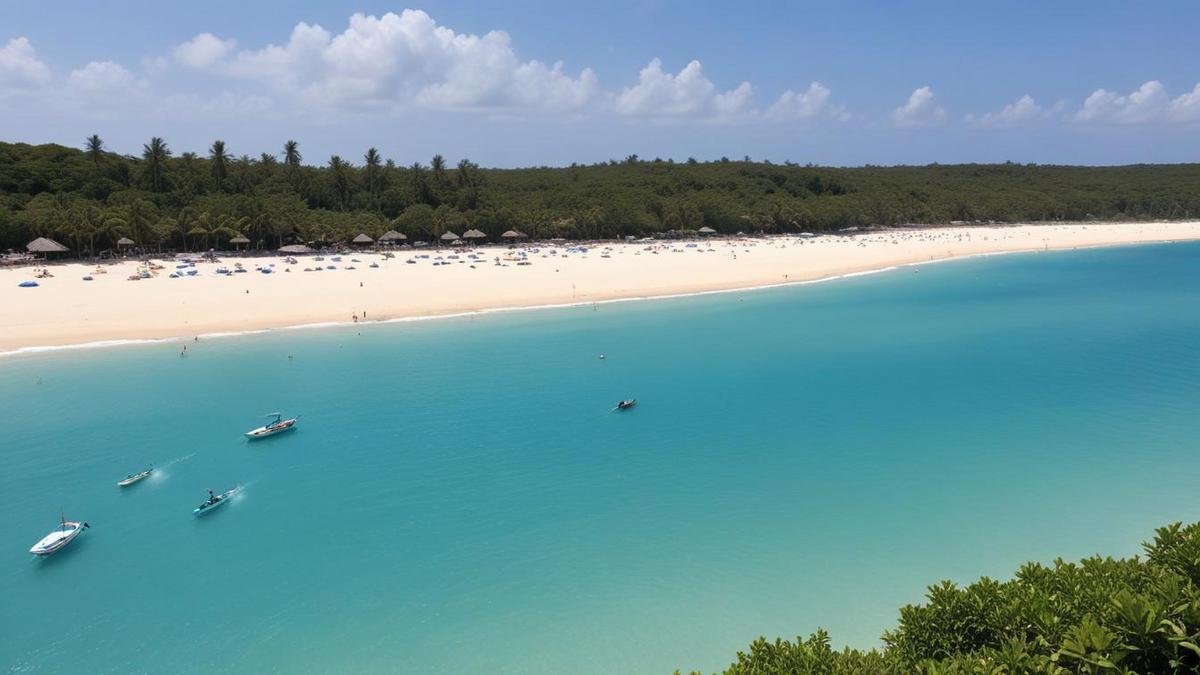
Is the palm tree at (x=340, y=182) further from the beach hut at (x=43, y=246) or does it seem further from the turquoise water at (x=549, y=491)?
the turquoise water at (x=549, y=491)

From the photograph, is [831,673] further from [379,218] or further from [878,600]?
[379,218]

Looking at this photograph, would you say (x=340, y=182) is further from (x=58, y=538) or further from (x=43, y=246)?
(x=58, y=538)

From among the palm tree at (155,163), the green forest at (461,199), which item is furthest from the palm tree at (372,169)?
the palm tree at (155,163)

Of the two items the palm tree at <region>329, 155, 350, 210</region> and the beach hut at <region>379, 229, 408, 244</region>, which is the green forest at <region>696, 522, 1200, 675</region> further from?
the palm tree at <region>329, 155, 350, 210</region>

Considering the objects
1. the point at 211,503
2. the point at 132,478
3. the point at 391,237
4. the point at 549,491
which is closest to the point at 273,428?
the point at 132,478

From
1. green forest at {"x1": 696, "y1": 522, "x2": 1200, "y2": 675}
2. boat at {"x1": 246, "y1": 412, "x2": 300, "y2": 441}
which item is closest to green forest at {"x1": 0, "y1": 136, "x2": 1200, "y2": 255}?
boat at {"x1": 246, "y1": 412, "x2": 300, "y2": 441}

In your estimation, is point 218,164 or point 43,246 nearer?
point 43,246
